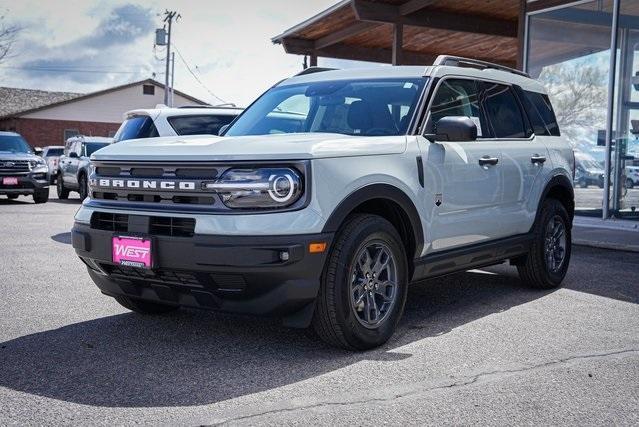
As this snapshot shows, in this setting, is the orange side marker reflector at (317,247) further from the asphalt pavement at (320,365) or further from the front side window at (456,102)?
the front side window at (456,102)

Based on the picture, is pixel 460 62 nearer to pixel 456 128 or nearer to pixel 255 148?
pixel 456 128

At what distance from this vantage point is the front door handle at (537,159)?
21.5ft

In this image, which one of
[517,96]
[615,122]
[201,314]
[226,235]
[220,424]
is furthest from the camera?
Answer: [615,122]

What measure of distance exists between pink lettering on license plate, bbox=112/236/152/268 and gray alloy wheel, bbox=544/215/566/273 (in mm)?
3829

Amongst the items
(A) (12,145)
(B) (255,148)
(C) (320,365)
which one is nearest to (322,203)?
(B) (255,148)

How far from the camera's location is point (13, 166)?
17.8 m

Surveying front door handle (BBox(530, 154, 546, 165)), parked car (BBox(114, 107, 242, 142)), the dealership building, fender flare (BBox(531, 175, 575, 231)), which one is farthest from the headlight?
the dealership building

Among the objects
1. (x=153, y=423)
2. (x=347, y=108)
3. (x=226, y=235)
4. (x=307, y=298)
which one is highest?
(x=347, y=108)

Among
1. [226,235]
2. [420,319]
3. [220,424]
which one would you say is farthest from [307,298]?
[420,319]

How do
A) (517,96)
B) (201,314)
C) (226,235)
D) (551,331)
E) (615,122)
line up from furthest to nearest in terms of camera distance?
1. (615,122)
2. (517,96)
3. (201,314)
4. (551,331)
5. (226,235)

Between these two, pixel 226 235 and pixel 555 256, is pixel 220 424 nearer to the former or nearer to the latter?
pixel 226 235

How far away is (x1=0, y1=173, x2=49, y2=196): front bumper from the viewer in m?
17.7

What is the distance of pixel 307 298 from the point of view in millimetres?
4336

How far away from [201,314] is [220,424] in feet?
7.70
